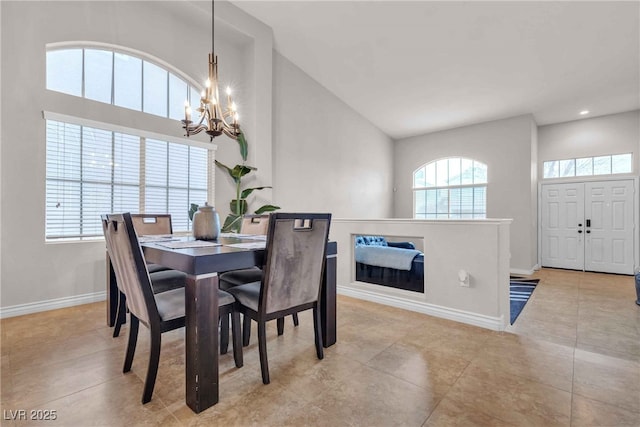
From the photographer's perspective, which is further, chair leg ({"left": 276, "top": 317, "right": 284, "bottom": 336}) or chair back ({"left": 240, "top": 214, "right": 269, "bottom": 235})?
chair back ({"left": 240, "top": 214, "right": 269, "bottom": 235})

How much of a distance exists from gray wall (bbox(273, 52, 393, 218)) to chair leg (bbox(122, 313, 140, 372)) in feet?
11.1

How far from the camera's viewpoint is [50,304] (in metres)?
3.04

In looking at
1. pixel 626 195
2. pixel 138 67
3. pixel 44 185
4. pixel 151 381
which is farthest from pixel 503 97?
pixel 44 185

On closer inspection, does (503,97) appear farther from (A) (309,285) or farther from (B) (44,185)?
(B) (44,185)

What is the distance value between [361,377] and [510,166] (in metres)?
5.87

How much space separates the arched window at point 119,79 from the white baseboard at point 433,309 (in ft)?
11.2

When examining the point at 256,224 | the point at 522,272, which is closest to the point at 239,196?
the point at 256,224

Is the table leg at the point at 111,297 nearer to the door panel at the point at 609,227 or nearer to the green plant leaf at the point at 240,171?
the green plant leaf at the point at 240,171

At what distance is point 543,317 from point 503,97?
3.89 meters

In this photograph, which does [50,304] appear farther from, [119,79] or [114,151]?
[119,79]

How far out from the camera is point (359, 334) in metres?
2.46

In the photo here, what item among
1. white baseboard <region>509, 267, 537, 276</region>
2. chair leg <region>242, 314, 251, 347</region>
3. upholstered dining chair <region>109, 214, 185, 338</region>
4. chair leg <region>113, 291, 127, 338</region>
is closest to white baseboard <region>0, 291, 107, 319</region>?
upholstered dining chair <region>109, 214, 185, 338</region>

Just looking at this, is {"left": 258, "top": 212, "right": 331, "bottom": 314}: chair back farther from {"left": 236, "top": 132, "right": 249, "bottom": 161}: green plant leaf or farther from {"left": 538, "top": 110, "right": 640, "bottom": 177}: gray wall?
{"left": 538, "top": 110, "right": 640, "bottom": 177}: gray wall

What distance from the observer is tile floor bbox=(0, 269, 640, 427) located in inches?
57.2
